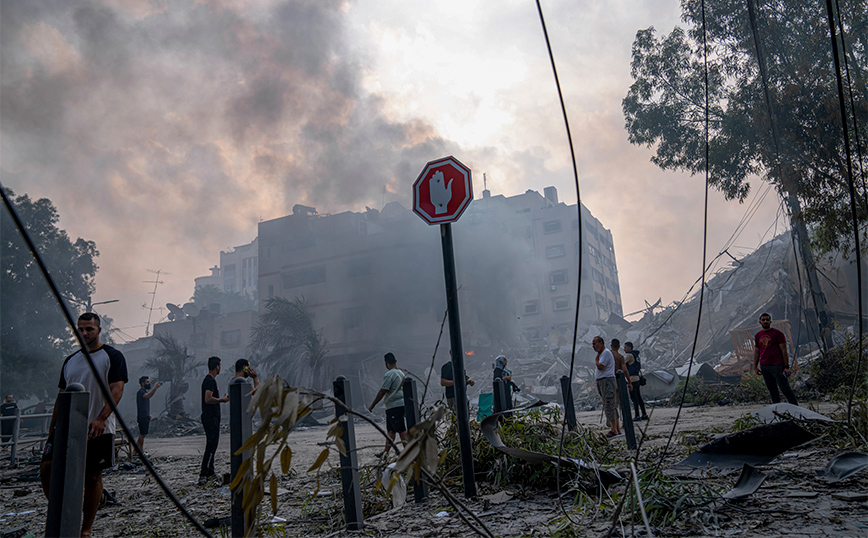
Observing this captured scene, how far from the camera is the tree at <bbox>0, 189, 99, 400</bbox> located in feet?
86.0

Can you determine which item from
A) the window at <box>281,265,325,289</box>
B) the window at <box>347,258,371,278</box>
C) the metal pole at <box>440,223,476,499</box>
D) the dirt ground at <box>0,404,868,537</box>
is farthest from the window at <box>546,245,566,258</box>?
the metal pole at <box>440,223,476,499</box>

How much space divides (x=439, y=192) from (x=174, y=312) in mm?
45604

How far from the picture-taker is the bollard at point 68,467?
1.51 meters

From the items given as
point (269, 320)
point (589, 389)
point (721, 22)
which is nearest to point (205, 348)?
point (269, 320)

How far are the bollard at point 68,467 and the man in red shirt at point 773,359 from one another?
779cm

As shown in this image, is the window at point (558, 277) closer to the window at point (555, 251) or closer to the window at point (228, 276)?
the window at point (555, 251)

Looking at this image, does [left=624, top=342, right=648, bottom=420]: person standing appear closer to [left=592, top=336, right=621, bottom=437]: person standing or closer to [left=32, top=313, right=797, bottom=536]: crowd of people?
[left=32, top=313, right=797, bottom=536]: crowd of people

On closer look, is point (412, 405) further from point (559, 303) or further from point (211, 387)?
point (559, 303)

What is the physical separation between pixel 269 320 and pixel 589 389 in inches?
747

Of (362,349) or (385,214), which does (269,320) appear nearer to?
(362,349)

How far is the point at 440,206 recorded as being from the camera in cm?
436

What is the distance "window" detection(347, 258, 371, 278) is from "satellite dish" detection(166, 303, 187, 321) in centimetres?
1612

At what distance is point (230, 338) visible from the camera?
39531mm

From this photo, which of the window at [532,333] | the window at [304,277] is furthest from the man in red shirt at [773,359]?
the window at [532,333]
